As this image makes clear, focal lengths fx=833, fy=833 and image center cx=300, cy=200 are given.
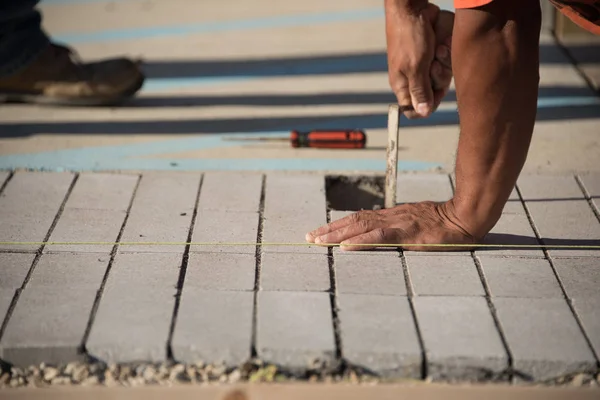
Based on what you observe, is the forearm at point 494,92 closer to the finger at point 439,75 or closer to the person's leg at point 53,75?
the finger at point 439,75

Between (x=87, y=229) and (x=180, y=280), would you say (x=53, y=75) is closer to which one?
(x=87, y=229)

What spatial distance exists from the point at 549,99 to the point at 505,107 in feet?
6.68

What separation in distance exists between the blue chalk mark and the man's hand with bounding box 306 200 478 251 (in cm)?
300

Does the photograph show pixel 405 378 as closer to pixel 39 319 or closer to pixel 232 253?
pixel 232 253

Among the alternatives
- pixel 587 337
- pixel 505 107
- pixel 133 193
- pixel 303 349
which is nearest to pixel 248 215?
pixel 133 193

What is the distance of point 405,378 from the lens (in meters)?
2.74

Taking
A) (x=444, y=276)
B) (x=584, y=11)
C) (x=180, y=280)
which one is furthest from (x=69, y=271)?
(x=584, y=11)

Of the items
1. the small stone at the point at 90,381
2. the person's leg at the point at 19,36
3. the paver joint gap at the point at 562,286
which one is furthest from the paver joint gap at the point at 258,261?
the person's leg at the point at 19,36

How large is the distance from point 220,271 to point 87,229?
67 cm

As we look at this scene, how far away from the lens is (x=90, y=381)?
8.89 ft

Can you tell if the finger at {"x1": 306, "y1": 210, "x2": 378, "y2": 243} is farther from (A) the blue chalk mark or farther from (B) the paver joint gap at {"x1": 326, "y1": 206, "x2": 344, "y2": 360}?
(A) the blue chalk mark

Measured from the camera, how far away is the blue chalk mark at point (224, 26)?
588 centimetres

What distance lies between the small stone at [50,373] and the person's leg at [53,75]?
2.36 meters

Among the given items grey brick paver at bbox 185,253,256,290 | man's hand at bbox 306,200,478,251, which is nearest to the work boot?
grey brick paver at bbox 185,253,256,290
